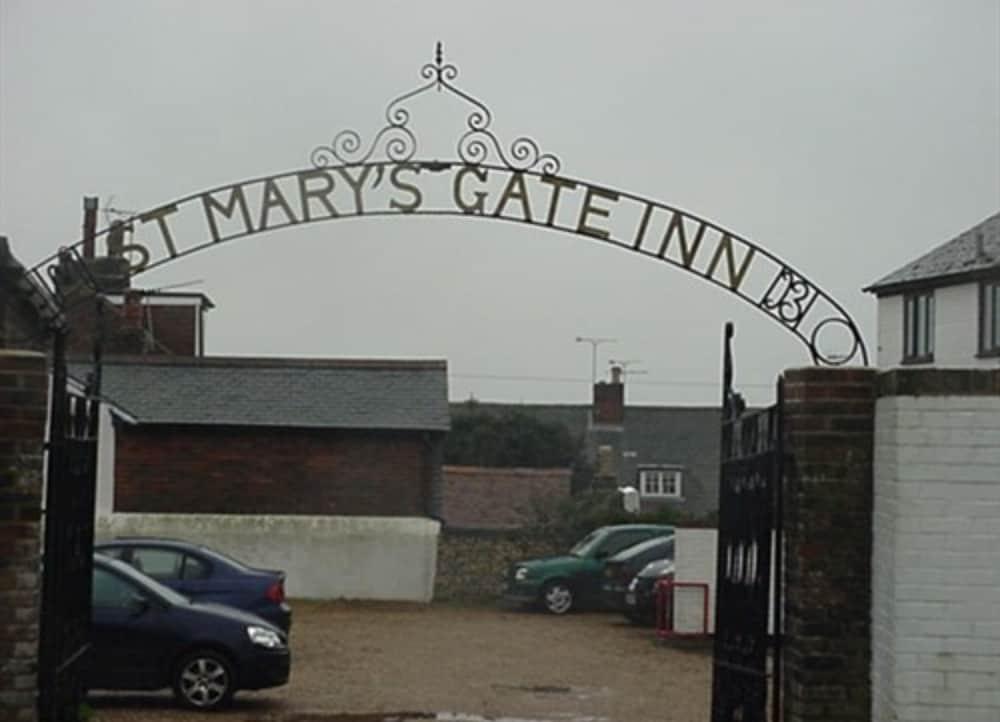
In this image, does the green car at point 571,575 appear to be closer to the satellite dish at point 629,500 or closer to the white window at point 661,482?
the satellite dish at point 629,500

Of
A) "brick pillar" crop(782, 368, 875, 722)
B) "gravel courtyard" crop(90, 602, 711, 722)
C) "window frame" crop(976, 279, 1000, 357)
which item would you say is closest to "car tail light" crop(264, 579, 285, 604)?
"gravel courtyard" crop(90, 602, 711, 722)

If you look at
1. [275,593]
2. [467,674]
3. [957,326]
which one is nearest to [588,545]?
[957,326]

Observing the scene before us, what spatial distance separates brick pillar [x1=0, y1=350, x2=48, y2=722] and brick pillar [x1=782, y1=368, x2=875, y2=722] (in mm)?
3509

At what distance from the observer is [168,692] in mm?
18203

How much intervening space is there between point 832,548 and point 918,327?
1250 inches

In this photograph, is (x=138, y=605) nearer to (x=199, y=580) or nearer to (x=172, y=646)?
(x=172, y=646)

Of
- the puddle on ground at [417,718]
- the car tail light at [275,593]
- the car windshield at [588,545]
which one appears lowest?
the puddle on ground at [417,718]

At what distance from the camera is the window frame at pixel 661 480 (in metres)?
63.3

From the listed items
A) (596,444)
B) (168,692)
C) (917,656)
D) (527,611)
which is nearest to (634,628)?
(527,611)

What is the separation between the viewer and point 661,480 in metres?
64.0

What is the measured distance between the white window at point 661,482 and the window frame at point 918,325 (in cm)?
2369

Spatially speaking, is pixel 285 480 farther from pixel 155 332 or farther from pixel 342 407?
pixel 155 332

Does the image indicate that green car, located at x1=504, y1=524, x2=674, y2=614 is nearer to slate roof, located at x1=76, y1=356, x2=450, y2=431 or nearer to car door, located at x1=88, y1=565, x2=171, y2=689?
slate roof, located at x1=76, y1=356, x2=450, y2=431

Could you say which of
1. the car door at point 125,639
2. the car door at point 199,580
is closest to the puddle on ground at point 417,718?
the car door at point 125,639
